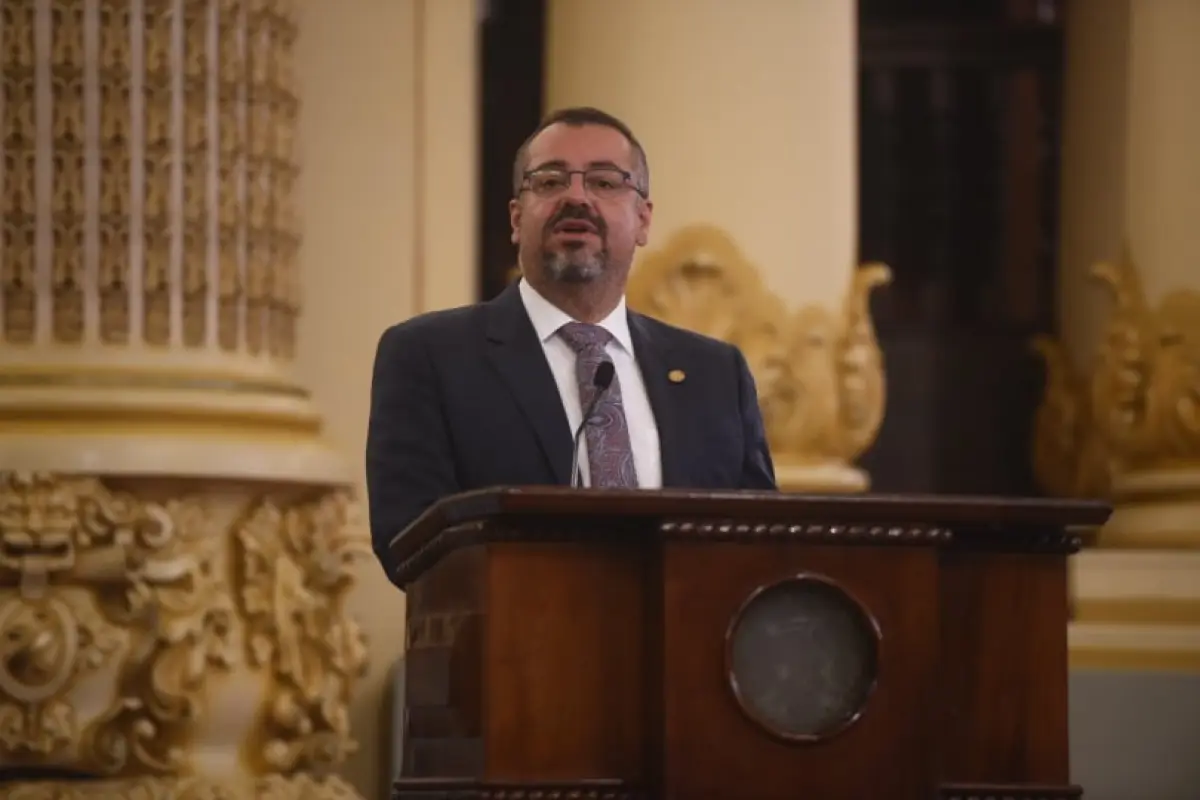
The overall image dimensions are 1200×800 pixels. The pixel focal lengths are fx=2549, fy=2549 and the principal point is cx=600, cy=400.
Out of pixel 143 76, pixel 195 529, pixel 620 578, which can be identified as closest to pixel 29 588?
pixel 195 529

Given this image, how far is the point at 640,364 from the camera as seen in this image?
3.26 m

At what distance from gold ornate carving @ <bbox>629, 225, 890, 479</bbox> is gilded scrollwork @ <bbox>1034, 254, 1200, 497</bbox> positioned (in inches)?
32.4

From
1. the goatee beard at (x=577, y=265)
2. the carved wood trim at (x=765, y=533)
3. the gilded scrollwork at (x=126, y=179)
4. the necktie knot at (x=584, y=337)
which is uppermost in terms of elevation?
the gilded scrollwork at (x=126, y=179)

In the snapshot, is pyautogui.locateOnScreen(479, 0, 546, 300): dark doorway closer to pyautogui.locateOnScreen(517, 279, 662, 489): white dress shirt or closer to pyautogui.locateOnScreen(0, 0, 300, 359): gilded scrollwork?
pyautogui.locateOnScreen(0, 0, 300, 359): gilded scrollwork

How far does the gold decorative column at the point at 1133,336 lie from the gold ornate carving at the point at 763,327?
2.65ft

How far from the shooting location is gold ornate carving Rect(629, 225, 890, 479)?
19.2 feet

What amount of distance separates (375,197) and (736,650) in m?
3.41

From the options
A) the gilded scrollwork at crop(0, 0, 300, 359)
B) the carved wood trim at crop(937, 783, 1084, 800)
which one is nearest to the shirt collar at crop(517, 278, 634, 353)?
the carved wood trim at crop(937, 783, 1084, 800)

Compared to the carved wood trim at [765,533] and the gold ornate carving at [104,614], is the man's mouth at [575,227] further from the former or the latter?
the gold ornate carving at [104,614]

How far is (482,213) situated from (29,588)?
2.25 m

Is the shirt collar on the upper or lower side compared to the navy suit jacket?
upper

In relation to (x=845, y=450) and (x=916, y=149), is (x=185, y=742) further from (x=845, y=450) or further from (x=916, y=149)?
→ (x=916, y=149)

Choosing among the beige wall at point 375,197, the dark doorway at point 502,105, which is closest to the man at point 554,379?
the beige wall at point 375,197

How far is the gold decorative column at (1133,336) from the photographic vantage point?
6.18m
